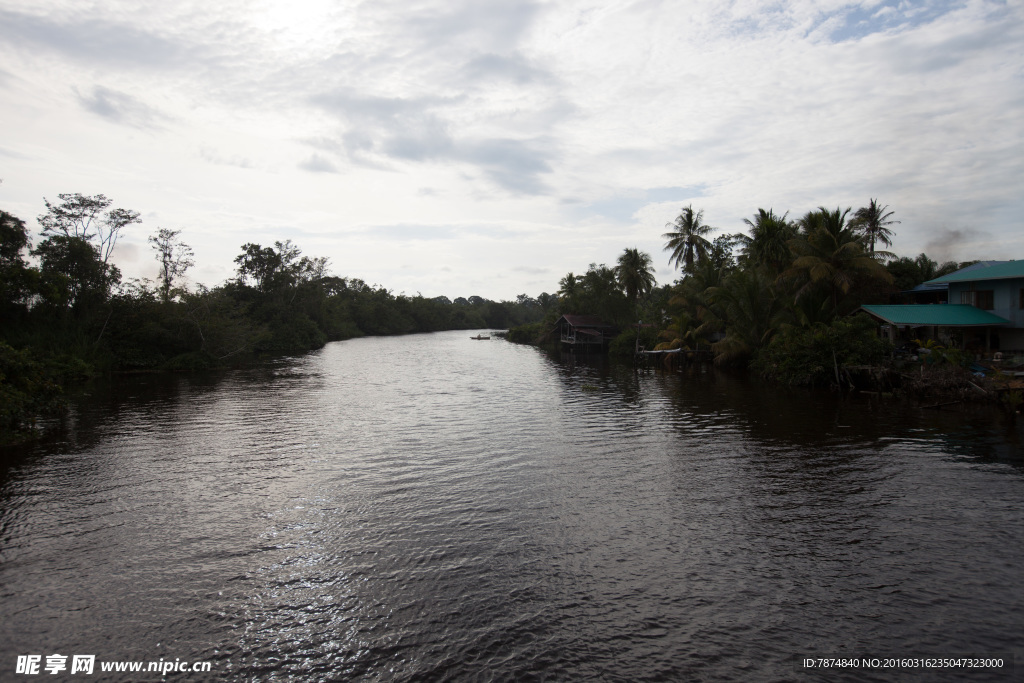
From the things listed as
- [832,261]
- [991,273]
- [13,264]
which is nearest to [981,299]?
[991,273]

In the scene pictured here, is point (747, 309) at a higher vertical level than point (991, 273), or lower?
lower

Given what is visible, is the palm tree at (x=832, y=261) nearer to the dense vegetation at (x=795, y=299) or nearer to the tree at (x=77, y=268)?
the dense vegetation at (x=795, y=299)

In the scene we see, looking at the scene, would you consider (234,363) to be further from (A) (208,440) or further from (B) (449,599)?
(B) (449,599)

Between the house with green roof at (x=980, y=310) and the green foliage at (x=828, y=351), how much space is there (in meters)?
1.47

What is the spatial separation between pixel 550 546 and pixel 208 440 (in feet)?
45.1

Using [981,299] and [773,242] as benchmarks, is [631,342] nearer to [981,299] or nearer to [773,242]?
[773,242]

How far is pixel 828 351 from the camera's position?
2773 centimetres

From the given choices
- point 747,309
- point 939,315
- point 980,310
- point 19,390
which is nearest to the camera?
point 19,390

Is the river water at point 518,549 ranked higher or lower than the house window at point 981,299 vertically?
lower

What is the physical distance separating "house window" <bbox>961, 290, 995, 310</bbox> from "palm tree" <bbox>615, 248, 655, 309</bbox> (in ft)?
116

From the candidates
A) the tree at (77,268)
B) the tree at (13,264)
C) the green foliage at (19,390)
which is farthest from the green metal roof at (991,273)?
the tree at (77,268)

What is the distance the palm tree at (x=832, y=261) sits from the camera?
96.6 feet

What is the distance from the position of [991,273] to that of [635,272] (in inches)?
1452

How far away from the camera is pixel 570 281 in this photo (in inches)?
2911
